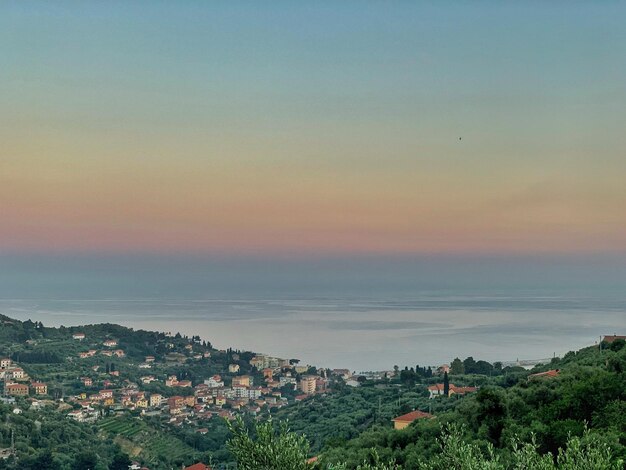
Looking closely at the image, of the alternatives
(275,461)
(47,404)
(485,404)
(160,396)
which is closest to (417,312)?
(160,396)

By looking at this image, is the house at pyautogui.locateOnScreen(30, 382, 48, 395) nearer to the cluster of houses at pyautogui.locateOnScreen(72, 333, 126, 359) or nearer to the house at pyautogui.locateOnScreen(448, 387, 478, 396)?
the cluster of houses at pyautogui.locateOnScreen(72, 333, 126, 359)

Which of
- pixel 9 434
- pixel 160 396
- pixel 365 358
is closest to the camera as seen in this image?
pixel 9 434

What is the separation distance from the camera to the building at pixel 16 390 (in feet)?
136

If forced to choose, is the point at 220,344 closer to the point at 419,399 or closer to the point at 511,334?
the point at 511,334

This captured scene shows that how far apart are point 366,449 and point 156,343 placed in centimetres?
5657

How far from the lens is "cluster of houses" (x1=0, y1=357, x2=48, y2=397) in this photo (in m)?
42.1

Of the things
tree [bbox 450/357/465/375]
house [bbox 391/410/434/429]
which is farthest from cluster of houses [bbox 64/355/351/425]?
house [bbox 391/410/434/429]

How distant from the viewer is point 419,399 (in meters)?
30.5

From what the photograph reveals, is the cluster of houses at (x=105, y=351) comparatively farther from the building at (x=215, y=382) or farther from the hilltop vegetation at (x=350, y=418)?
the building at (x=215, y=382)

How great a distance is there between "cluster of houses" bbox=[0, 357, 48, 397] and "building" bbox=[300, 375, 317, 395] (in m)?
20.0

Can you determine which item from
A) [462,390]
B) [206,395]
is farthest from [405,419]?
[206,395]

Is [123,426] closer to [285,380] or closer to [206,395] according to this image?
[206,395]

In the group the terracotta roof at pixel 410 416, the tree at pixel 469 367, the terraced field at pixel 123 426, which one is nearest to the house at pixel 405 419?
the terracotta roof at pixel 410 416

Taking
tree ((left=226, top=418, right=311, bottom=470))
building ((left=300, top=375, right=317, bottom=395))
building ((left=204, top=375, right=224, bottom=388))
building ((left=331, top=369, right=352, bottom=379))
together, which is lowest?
building ((left=204, top=375, right=224, bottom=388))
